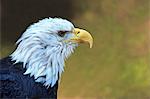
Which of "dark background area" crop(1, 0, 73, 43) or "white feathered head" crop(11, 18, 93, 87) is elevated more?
"dark background area" crop(1, 0, 73, 43)

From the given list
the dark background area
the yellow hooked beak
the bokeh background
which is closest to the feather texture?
the yellow hooked beak

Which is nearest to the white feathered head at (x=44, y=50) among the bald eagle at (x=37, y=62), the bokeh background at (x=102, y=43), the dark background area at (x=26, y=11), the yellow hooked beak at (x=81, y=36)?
the bald eagle at (x=37, y=62)

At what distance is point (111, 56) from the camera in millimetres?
A: 8328

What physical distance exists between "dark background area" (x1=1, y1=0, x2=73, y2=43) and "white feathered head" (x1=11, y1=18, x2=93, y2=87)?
4737mm

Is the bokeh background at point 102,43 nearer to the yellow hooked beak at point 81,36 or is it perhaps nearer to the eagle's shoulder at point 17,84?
the yellow hooked beak at point 81,36

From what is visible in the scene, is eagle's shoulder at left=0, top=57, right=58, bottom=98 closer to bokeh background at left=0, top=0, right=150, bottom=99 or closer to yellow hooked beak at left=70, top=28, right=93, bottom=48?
yellow hooked beak at left=70, top=28, right=93, bottom=48

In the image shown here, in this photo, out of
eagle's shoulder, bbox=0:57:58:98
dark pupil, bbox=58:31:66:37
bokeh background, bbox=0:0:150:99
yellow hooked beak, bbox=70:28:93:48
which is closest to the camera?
eagle's shoulder, bbox=0:57:58:98

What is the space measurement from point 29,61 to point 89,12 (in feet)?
16.1

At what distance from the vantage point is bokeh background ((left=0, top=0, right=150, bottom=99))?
310 inches

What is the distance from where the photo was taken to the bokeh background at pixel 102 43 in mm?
7871

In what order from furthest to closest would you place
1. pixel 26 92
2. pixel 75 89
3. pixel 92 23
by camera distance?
1. pixel 92 23
2. pixel 75 89
3. pixel 26 92

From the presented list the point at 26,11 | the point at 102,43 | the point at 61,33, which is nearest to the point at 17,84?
the point at 61,33

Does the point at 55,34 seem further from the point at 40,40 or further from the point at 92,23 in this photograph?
the point at 92,23

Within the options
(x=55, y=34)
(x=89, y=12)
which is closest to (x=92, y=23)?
(x=89, y=12)
